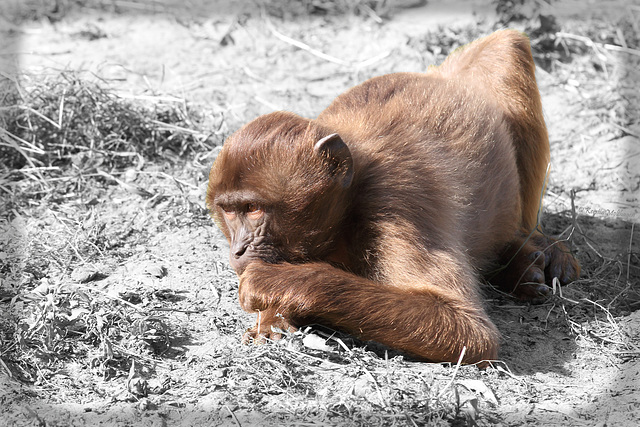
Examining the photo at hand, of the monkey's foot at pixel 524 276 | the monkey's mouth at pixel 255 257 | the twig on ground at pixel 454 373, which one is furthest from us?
the monkey's foot at pixel 524 276

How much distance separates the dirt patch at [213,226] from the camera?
3979mm

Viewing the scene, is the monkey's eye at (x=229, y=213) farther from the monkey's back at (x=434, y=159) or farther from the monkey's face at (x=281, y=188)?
the monkey's back at (x=434, y=159)

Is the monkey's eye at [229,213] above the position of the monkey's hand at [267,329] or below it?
above

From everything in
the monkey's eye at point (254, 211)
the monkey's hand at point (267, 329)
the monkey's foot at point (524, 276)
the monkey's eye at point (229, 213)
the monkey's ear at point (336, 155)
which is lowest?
the monkey's foot at point (524, 276)

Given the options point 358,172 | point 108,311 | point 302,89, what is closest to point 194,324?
point 108,311

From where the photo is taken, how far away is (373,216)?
182 inches

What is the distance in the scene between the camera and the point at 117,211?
6238 mm

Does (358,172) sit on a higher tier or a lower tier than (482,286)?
higher

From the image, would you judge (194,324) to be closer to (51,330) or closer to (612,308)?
(51,330)

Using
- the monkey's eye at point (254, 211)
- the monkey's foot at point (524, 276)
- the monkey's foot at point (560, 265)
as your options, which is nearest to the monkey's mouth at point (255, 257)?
the monkey's eye at point (254, 211)

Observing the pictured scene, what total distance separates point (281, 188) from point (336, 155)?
0.38 meters

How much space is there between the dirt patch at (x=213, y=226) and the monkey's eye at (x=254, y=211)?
0.74m

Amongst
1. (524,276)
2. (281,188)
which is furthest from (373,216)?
(524,276)

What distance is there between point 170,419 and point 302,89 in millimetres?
5127
